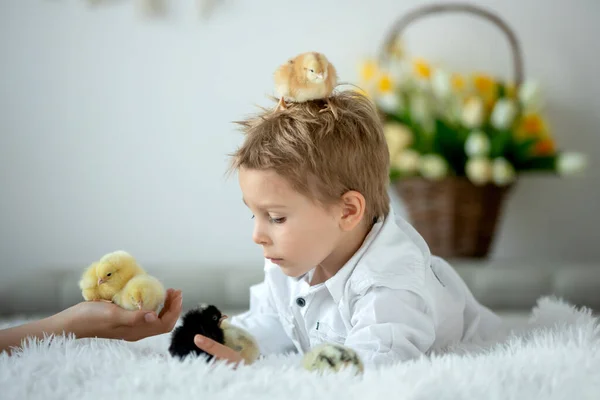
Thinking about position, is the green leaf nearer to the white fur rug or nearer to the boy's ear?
the boy's ear

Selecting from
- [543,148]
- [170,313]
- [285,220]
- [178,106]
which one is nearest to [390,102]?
[543,148]

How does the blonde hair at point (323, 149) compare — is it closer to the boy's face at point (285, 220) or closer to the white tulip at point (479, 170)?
the boy's face at point (285, 220)

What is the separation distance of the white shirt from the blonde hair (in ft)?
0.36

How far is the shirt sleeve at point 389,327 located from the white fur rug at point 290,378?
0.17 meters

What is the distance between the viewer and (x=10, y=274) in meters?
2.66

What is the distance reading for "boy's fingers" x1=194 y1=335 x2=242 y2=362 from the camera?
104cm

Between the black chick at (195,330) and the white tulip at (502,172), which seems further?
the white tulip at (502,172)

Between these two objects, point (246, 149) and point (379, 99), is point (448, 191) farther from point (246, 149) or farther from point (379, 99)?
point (246, 149)

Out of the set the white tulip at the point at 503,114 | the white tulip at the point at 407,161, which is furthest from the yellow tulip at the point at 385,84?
the white tulip at the point at 503,114

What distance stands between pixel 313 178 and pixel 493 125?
1.29 meters

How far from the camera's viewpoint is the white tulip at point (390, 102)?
2.32 meters

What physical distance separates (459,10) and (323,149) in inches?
57.9

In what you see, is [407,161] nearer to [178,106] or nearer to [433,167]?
[433,167]

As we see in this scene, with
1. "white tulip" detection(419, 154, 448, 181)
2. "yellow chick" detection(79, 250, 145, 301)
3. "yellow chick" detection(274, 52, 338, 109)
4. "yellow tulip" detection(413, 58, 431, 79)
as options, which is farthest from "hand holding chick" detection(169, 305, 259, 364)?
"yellow tulip" detection(413, 58, 431, 79)
